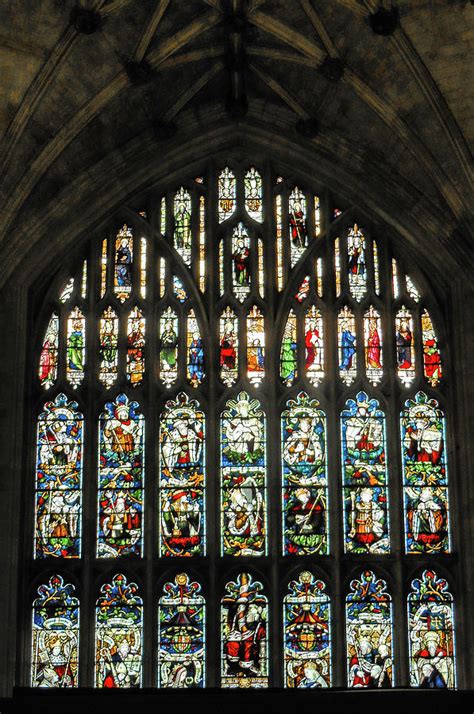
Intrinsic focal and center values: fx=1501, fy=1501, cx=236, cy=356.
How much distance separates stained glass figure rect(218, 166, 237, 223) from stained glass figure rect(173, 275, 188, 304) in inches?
42.4

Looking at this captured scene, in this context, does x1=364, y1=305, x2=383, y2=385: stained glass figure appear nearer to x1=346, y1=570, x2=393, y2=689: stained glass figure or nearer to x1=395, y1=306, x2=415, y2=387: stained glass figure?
x1=395, y1=306, x2=415, y2=387: stained glass figure

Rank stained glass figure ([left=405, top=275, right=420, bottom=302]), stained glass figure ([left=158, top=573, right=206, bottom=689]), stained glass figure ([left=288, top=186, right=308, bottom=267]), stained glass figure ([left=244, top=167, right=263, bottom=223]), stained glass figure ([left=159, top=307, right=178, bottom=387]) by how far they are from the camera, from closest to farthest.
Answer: stained glass figure ([left=158, top=573, right=206, bottom=689])
stained glass figure ([left=159, top=307, right=178, bottom=387])
stained glass figure ([left=405, top=275, right=420, bottom=302])
stained glass figure ([left=288, top=186, right=308, bottom=267])
stained glass figure ([left=244, top=167, right=263, bottom=223])

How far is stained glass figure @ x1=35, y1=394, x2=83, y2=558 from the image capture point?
1948 centimetres

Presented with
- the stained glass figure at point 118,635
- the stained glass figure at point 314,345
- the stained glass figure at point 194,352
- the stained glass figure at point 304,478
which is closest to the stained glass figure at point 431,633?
the stained glass figure at point 304,478

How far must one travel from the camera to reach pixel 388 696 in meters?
12.8

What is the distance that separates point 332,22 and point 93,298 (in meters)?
4.96

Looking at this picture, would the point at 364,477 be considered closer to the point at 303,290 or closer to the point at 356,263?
the point at 303,290

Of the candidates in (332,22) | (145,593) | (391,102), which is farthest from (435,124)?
(145,593)

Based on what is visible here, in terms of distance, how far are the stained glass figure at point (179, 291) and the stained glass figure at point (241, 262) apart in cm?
68

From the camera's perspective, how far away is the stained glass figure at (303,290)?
67.5ft

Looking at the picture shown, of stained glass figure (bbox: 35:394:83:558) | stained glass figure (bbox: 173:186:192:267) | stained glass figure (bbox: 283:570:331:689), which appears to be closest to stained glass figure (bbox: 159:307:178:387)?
stained glass figure (bbox: 173:186:192:267)

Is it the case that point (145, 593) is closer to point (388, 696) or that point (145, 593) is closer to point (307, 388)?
point (307, 388)

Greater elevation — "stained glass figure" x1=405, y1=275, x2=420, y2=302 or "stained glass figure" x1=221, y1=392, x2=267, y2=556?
"stained glass figure" x1=405, y1=275, x2=420, y2=302

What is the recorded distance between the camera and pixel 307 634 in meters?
18.9
